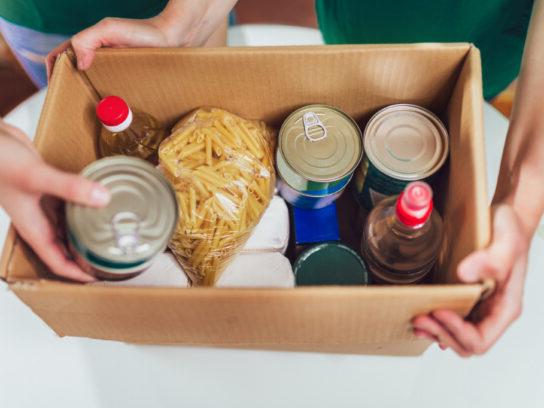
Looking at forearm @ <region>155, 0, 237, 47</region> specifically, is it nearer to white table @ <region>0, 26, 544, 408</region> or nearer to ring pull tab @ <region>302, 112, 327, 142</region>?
ring pull tab @ <region>302, 112, 327, 142</region>

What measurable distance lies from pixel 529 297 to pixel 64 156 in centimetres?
79

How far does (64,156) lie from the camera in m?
0.74

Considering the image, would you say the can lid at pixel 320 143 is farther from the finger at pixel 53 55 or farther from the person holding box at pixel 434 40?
the finger at pixel 53 55

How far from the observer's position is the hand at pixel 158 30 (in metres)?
0.74

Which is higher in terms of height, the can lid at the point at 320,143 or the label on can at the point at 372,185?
the can lid at the point at 320,143

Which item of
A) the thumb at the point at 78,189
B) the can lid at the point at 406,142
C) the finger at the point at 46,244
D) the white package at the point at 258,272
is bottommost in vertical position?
the white package at the point at 258,272

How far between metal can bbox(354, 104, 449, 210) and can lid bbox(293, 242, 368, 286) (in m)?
0.10

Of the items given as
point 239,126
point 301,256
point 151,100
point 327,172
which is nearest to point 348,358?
point 301,256

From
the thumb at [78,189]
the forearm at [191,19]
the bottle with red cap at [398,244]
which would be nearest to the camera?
the thumb at [78,189]

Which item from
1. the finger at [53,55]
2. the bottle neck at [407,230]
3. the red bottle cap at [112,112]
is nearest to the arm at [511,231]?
the bottle neck at [407,230]

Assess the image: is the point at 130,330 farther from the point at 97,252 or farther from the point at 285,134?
the point at 285,134

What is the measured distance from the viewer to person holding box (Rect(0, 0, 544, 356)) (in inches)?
22.2

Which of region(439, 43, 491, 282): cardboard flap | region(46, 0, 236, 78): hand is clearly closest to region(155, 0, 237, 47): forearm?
region(46, 0, 236, 78): hand

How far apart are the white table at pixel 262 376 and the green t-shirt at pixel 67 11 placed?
1.96 feet
